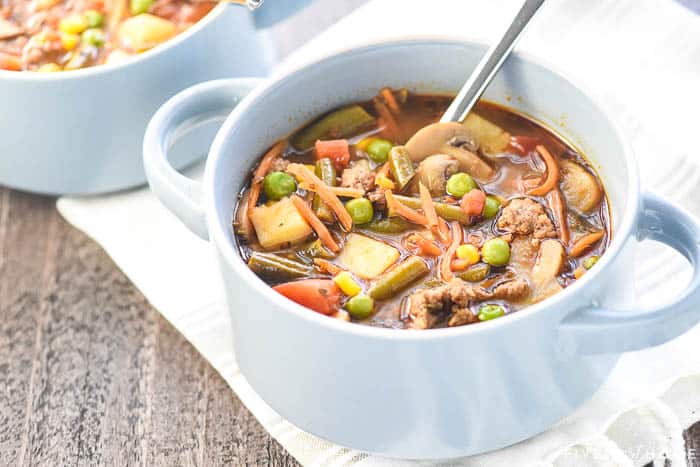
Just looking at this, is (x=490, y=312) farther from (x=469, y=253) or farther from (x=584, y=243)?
(x=584, y=243)

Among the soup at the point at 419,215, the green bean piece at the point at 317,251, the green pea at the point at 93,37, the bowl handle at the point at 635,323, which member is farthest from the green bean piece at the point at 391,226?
the green pea at the point at 93,37

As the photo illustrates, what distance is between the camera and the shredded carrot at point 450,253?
2016 millimetres

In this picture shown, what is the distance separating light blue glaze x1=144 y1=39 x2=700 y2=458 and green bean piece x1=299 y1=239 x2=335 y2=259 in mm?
170

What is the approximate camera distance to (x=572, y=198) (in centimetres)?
216

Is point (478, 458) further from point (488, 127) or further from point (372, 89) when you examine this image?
point (372, 89)

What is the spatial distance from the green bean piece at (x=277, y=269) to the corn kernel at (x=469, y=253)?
31cm

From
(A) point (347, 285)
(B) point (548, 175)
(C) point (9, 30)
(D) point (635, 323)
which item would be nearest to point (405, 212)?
(A) point (347, 285)

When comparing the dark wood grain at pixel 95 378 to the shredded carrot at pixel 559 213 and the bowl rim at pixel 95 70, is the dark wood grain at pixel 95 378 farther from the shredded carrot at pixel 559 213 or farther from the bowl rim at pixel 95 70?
the shredded carrot at pixel 559 213

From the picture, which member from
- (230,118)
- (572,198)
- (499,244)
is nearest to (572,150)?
(572,198)

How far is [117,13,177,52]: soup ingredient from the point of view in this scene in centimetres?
276

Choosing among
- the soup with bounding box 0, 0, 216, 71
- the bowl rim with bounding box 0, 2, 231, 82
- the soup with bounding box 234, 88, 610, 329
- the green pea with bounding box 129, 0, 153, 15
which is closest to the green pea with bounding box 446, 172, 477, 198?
the soup with bounding box 234, 88, 610, 329

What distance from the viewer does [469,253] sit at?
6.68 feet

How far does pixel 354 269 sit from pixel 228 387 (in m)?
0.52

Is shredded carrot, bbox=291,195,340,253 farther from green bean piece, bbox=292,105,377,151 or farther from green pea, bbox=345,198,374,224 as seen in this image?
green bean piece, bbox=292,105,377,151
